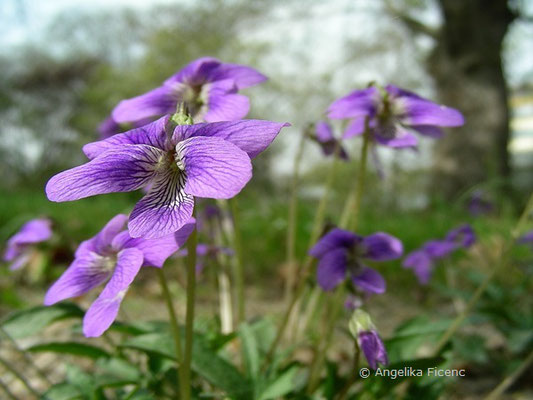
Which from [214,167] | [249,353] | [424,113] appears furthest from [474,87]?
[214,167]

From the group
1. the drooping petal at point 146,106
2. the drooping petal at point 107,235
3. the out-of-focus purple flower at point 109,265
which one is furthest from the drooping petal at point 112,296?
the drooping petal at point 146,106

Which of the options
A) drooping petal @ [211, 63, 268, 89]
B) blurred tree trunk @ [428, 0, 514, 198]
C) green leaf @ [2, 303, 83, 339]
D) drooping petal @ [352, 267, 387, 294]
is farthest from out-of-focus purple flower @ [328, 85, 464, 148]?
blurred tree trunk @ [428, 0, 514, 198]

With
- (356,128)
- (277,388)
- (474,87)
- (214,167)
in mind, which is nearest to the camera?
(214,167)

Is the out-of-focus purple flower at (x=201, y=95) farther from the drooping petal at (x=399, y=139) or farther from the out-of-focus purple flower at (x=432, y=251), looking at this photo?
the out-of-focus purple flower at (x=432, y=251)

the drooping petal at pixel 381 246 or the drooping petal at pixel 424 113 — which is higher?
the drooping petal at pixel 424 113

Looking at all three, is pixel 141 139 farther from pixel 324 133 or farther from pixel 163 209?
pixel 324 133
